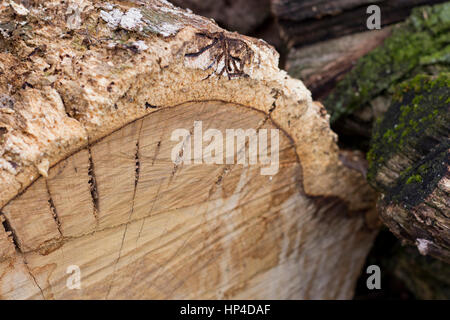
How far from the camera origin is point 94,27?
1.16m

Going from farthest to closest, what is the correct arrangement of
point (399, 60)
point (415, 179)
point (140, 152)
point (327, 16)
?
point (327, 16) → point (399, 60) → point (415, 179) → point (140, 152)

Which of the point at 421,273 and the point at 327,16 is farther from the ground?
the point at 327,16

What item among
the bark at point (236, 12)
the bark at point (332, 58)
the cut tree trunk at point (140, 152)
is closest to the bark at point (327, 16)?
the bark at point (332, 58)

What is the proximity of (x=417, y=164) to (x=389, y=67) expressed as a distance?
0.70m

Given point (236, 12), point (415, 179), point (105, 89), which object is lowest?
point (415, 179)

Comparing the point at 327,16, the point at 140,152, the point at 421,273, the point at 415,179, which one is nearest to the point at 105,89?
the point at 140,152

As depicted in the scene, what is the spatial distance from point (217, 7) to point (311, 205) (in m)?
1.77

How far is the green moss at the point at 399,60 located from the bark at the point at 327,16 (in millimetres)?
81

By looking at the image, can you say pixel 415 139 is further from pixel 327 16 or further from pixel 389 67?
pixel 327 16

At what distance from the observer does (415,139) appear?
1.42 meters

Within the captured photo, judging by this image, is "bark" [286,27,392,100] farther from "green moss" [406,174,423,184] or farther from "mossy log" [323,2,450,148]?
"green moss" [406,174,423,184]

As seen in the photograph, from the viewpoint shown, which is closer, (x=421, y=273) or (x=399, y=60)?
(x=399, y=60)

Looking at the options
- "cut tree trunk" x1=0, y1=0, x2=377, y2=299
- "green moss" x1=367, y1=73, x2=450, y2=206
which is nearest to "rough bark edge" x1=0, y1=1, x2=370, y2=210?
"cut tree trunk" x1=0, y1=0, x2=377, y2=299
